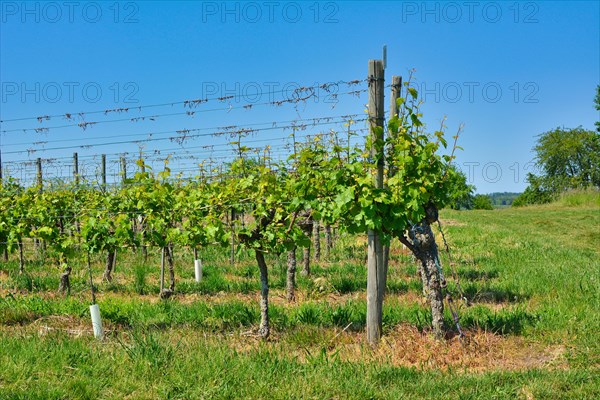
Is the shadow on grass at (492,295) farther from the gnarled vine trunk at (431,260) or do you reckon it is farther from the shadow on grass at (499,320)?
the gnarled vine trunk at (431,260)

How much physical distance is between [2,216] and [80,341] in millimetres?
3838

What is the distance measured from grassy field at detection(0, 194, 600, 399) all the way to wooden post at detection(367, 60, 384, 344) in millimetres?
227

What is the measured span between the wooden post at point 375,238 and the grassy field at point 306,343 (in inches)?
8.9

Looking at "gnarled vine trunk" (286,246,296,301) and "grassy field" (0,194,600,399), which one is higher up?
"gnarled vine trunk" (286,246,296,301)

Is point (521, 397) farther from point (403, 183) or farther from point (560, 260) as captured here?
point (560, 260)

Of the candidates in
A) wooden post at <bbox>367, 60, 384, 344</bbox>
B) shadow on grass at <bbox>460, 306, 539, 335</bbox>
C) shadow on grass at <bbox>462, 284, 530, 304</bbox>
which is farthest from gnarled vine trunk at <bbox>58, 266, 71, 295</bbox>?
shadow on grass at <bbox>462, 284, 530, 304</bbox>

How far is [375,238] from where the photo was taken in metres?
5.80

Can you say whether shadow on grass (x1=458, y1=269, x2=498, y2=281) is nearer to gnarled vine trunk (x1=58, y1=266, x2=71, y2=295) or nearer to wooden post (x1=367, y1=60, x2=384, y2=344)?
wooden post (x1=367, y1=60, x2=384, y2=344)

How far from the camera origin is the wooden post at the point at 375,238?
225 inches

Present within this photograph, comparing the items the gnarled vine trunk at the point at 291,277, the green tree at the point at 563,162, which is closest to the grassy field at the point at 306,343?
the gnarled vine trunk at the point at 291,277

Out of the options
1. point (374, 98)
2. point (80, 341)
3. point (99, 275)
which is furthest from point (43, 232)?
point (374, 98)

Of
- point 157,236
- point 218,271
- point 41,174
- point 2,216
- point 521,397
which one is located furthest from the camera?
point 41,174

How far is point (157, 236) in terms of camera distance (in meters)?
7.55

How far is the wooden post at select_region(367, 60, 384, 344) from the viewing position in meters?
5.72
